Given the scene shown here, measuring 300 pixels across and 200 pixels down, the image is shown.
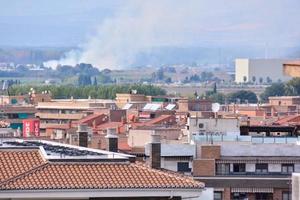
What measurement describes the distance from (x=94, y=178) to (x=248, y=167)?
1604 cm

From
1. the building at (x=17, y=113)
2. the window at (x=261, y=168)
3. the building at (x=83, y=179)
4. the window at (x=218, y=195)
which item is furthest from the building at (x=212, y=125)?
the building at (x=17, y=113)

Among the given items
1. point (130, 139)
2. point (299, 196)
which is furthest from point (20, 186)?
point (130, 139)

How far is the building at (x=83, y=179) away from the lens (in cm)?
1611

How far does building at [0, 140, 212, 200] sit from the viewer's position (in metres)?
16.1

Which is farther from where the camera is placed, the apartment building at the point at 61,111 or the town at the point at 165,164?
the apartment building at the point at 61,111

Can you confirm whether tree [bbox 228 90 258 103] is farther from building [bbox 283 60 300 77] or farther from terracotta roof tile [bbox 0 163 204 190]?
building [bbox 283 60 300 77]

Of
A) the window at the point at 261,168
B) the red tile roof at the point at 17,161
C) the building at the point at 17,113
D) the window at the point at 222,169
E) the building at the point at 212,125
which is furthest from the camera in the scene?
the building at the point at 17,113

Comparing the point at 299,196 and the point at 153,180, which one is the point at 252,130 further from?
the point at 299,196

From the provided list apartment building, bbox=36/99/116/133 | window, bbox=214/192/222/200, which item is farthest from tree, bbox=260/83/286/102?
window, bbox=214/192/222/200

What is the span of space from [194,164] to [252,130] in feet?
19.2

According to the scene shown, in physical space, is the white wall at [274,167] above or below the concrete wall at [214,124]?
below

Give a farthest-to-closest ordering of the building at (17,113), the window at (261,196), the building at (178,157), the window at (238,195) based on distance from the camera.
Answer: the building at (17,113)
the building at (178,157)
the window at (261,196)
the window at (238,195)

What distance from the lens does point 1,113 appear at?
84.9 m

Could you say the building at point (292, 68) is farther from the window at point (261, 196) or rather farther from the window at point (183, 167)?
the window at point (183, 167)
